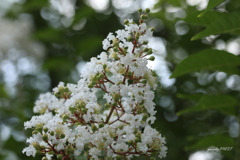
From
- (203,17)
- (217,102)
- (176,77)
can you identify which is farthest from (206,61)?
(176,77)

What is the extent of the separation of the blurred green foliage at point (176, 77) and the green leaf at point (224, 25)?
0.47ft

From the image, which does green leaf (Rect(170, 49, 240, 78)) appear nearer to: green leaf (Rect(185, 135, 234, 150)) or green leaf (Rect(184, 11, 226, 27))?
green leaf (Rect(184, 11, 226, 27))

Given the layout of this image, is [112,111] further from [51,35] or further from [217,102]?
[51,35]

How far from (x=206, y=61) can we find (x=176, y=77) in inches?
30.2

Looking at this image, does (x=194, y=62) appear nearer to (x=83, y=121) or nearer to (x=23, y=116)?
(x=83, y=121)

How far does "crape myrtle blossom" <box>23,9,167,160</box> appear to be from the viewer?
1.26 metres

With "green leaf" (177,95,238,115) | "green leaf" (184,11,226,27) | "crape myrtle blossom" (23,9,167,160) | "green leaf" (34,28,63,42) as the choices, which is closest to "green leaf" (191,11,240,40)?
"green leaf" (184,11,226,27)

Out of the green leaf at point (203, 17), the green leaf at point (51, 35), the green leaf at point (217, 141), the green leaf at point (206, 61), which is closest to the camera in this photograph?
the green leaf at point (203, 17)

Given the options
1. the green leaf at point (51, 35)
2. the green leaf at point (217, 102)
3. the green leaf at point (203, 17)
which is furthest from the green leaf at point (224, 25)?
the green leaf at point (51, 35)

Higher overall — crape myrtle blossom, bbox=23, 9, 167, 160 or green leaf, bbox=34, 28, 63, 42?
green leaf, bbox=34, 28, 63, 42

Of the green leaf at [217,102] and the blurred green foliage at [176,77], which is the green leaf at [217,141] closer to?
the blurred green foliage at [176,77]

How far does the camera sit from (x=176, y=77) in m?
2.45

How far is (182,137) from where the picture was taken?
2.53m

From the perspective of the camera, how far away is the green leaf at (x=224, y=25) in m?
1.30
